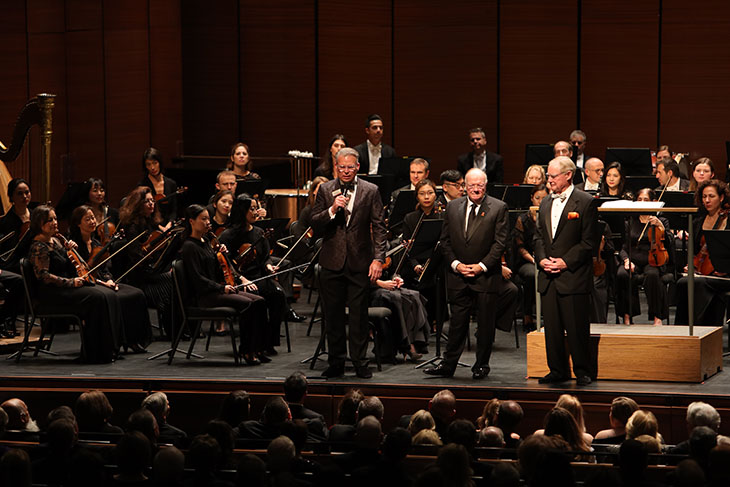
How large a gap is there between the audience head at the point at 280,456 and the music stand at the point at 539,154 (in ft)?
22.4

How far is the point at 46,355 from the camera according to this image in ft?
25.5

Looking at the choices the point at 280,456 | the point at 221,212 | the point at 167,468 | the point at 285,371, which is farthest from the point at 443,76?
the point at 167,468

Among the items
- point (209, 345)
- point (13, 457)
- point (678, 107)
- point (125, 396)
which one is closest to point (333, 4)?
point (678, 107)

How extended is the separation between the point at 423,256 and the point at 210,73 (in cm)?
640

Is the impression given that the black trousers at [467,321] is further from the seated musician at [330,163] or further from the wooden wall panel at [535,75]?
the wooden wall panel at [535,75]

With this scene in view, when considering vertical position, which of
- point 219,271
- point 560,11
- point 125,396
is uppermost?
point 560,11

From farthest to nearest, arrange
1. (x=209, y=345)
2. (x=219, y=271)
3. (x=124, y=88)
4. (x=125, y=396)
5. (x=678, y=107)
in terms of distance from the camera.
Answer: (x=678, y=107) → (x=124, y=88) → (x=209, y=345) → (x=219, y=271) → (x=125, y=396)

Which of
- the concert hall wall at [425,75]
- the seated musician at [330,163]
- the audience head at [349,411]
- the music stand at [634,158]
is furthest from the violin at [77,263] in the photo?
the music stand at [634,158]

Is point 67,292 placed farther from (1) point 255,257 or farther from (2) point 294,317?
(2) point 294,317

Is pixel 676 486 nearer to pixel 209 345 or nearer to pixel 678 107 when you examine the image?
pixel 209 345

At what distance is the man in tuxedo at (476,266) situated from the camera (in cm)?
685

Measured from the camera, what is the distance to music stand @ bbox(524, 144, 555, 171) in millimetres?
10781

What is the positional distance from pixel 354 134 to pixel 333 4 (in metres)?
1.52

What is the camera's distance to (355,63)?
12.8 meters
